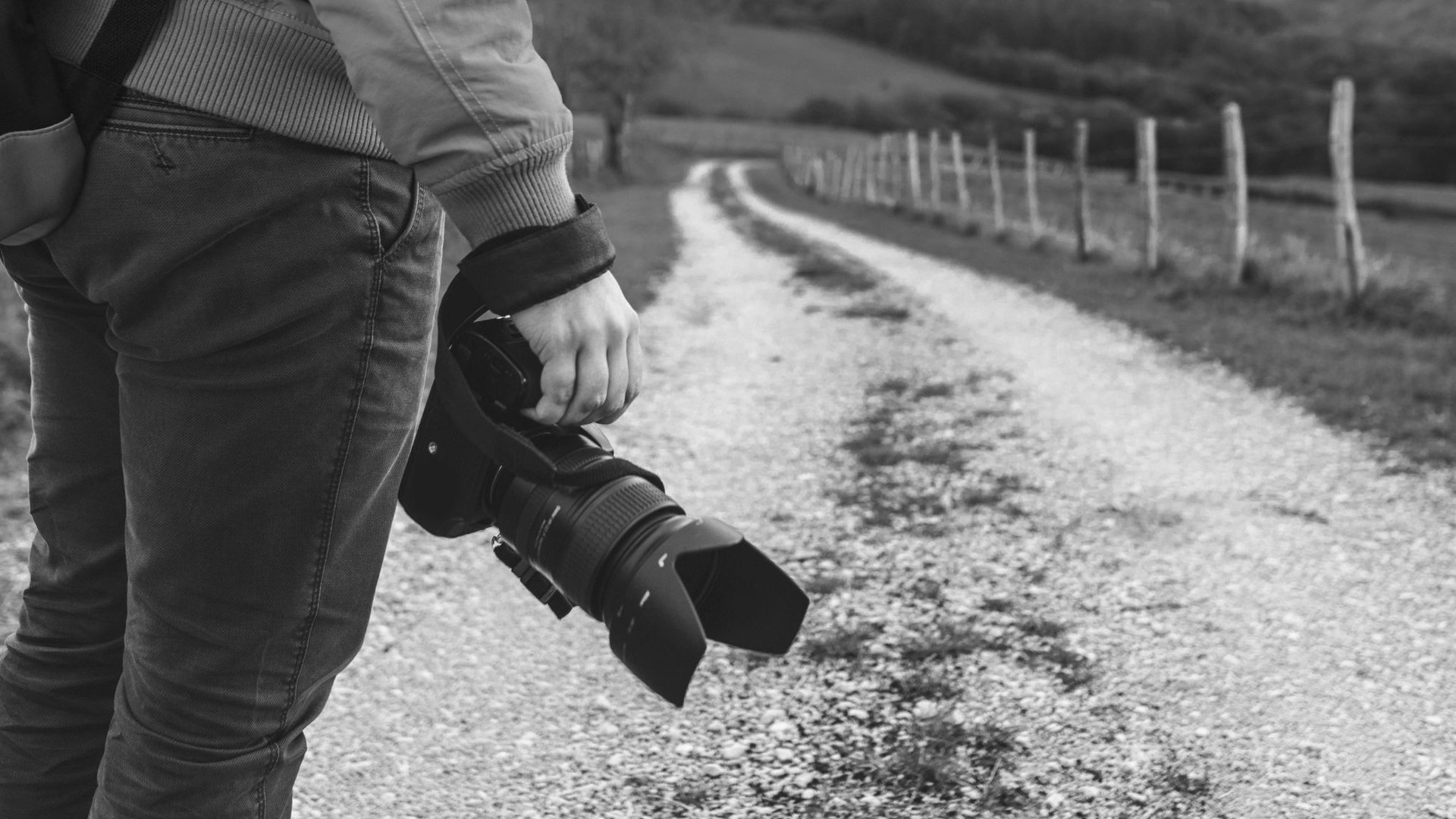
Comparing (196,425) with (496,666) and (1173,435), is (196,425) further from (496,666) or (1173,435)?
(1173,435)

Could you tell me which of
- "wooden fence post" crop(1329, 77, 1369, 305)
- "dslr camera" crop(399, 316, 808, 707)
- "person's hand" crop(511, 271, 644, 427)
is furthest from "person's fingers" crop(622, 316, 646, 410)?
"wooden fence post" crop(1329, 77, 1369, 305)

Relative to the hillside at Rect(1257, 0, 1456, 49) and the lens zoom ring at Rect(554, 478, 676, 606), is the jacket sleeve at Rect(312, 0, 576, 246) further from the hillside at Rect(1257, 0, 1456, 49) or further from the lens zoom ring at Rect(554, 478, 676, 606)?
the hillside at Rect(1257, 0, 1456, 49)

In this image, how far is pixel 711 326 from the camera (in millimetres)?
9312

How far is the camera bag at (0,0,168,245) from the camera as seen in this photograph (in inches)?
47.2

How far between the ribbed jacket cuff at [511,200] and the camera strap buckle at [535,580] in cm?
48

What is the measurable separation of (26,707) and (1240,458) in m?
5.23

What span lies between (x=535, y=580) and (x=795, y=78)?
97586 millimetres

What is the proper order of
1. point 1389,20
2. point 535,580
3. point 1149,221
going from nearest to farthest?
1. point 535,580
2. point 1149,221
3. point 1389,20

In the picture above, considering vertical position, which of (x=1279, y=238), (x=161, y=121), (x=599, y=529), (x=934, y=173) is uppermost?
(x=161, y=121)

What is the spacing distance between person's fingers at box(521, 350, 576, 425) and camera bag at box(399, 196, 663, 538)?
7 cm

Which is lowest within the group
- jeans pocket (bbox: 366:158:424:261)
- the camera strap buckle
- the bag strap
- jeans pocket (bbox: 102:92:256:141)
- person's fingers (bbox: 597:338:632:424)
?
the camera strap buckle

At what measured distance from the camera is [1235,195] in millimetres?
10891

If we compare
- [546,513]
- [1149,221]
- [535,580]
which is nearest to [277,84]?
[546,513]

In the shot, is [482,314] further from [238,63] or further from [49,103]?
[49,103]
